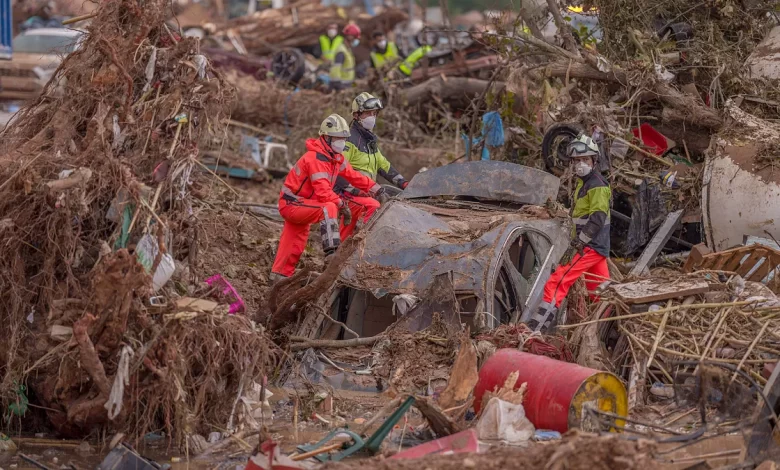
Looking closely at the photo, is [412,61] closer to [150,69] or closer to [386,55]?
[386,55]

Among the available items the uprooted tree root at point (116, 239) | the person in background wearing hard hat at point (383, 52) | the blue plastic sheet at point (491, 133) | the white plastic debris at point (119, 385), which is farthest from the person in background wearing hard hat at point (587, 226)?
the person in background wearing hard hat at point (383, 52)

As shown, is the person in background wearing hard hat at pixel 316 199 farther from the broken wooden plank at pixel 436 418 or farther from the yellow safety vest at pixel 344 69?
the yellow safety vest at pixel 344 69

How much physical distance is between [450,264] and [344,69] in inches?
523

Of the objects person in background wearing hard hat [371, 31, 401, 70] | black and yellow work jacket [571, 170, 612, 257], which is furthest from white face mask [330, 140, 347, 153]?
person in background wearing hard hat [371, 31, 401, 70]

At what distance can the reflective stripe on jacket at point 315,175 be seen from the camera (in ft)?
33.3

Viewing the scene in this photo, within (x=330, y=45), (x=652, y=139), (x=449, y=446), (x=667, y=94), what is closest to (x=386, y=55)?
(x=330, y=45)

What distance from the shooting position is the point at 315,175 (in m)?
10.2

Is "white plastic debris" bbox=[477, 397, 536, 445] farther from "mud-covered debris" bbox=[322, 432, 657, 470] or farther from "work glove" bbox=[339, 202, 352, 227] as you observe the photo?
"work glove" bbox=[339, 202, 352, 227]

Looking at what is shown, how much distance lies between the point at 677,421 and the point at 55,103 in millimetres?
4980

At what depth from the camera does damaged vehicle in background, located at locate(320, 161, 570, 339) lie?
8.35m

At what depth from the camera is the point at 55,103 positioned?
26.2ft

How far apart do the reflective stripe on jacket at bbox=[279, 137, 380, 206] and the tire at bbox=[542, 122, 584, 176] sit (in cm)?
288

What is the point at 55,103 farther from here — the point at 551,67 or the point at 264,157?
the point at 264,157

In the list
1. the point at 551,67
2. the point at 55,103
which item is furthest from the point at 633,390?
the point at 551,67
